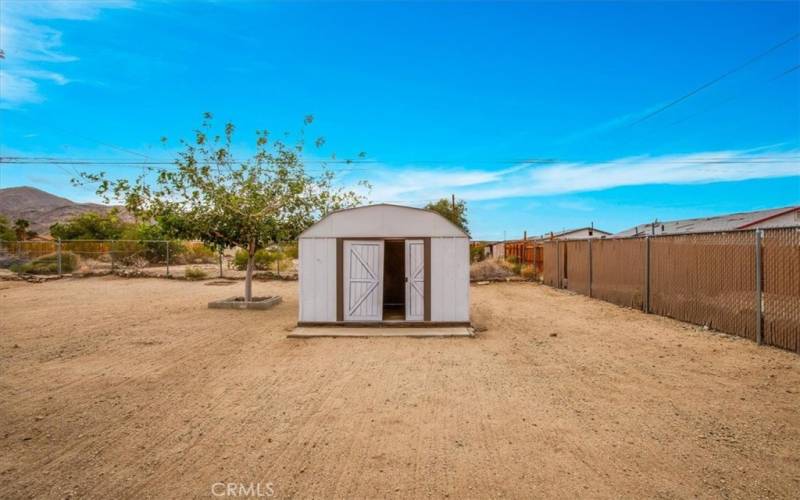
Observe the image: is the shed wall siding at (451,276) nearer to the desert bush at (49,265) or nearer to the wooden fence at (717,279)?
the wooden fence at (717,279)

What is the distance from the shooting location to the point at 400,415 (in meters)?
5.09

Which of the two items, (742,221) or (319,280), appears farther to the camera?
(742,221)

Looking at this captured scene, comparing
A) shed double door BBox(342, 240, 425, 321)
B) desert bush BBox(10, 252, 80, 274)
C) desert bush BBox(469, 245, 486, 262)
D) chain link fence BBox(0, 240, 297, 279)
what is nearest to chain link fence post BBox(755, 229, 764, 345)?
shed double door BBox(342, 240, 425, 321)

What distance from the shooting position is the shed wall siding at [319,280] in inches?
413

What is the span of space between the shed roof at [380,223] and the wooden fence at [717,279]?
5.40 metres

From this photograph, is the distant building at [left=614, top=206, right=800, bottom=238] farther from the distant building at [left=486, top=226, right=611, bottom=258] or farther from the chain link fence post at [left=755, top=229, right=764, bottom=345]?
the chain link fence post at [left=755, top=229, right=764, bottom=345]

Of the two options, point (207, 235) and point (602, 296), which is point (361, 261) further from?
point (602, 296)

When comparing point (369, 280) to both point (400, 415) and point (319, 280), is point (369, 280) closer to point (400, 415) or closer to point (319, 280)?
point (319, 280)

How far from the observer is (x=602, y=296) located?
15.4m

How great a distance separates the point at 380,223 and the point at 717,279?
24.0 ft

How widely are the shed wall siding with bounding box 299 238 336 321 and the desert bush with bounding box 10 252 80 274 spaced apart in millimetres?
20030

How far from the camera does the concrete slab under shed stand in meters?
9.63

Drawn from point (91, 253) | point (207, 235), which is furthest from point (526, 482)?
point (91, 253)

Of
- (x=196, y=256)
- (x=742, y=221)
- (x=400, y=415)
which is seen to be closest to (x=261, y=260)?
(x=196, y=256)
